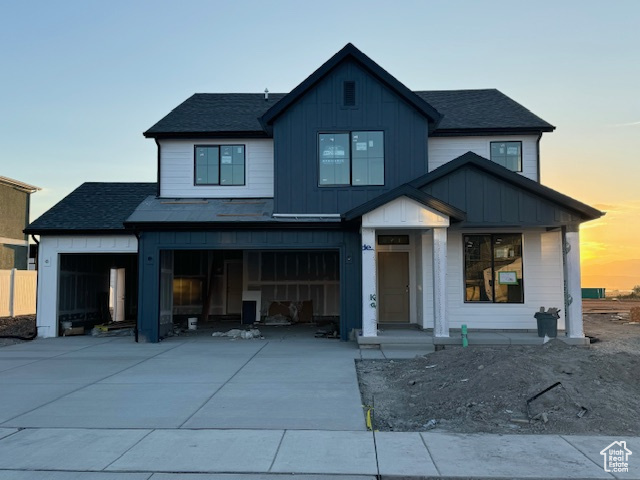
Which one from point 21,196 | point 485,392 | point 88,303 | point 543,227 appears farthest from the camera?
point 21,196

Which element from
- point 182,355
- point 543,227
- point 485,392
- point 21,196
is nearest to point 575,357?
point 485,392

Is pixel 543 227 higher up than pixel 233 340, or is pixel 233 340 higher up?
pixel 543 227

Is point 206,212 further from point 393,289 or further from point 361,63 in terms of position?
point 361,63

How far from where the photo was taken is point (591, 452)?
600 centimetres

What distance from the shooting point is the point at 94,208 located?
18.1 m

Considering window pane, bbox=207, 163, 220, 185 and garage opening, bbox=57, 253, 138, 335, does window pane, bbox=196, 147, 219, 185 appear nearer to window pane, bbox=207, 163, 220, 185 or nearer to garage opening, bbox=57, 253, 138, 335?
window pane, bbox=207, 163, 220, 185

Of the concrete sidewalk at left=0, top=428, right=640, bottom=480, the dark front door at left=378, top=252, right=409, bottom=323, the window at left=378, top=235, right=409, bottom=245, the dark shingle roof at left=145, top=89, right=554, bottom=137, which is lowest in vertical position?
the concrete sidewalk at left=0, top=428, right=640, bottom=480

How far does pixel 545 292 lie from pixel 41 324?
1491cm

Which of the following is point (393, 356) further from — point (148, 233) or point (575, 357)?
point (148, 233)

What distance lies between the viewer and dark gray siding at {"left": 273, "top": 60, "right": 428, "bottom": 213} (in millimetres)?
15594

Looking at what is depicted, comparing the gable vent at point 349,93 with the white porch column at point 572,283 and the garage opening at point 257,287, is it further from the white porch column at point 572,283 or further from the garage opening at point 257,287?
the white porch column at point 572,283

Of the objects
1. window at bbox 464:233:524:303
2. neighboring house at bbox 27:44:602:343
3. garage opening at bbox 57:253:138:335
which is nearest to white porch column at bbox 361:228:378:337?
neighboring house at bbox 27:44:602:343

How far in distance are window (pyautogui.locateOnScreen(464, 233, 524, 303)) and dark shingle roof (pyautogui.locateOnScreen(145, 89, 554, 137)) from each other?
3521 millimetres

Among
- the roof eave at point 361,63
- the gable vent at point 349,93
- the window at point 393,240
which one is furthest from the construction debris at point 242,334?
the gable vent at point 349,93
